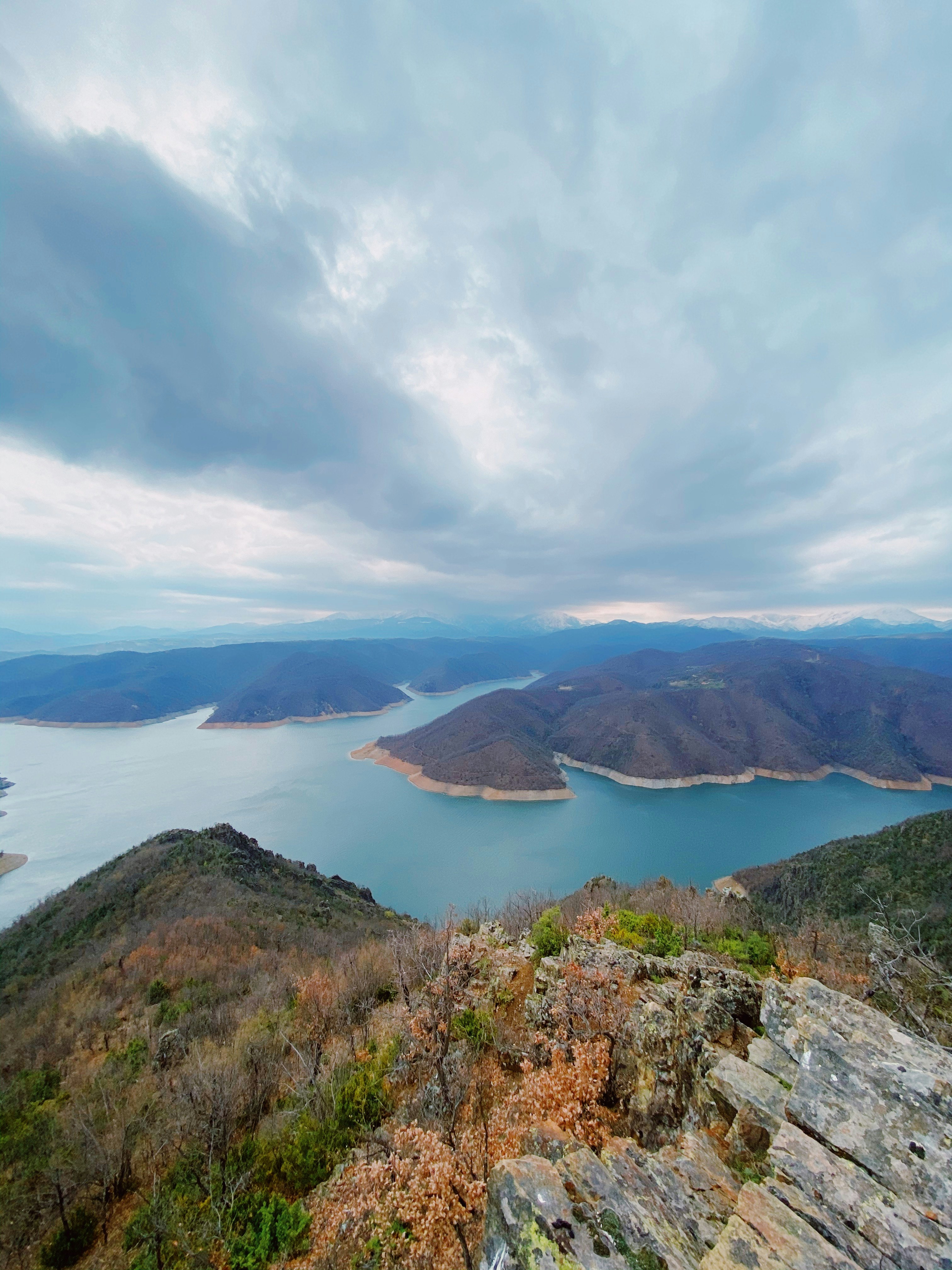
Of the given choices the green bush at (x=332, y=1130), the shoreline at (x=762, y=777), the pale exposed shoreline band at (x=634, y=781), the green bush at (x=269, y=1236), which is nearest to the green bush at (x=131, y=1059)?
the green bush at (x=332, y=1130)

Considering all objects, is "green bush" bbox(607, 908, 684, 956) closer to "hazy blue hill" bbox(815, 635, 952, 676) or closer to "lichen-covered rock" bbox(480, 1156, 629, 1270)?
"lichen-covered rock" bbox(480, 1156, 629, 1270)

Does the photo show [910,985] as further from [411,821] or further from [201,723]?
[201,723]

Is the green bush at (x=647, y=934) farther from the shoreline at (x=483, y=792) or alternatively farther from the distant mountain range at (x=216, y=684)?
the distant mountain range at (x=216, y=684)

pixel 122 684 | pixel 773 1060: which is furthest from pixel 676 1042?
pixel 122 684

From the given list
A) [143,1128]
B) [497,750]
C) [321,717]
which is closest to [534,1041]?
[143,1128]

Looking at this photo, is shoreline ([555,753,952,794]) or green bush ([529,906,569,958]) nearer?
green bush ([529,906,569,958])

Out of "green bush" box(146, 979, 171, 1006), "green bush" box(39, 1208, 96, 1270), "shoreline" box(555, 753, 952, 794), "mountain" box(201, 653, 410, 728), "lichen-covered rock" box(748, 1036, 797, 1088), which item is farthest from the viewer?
"mountain" box(201, 653, 410, 728)

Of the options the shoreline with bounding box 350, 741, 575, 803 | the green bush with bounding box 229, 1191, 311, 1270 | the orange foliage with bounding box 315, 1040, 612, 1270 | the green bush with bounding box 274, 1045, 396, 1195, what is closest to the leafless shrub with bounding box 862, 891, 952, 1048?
the orange foliage with bounding box 315, 1040, 612, 1270
